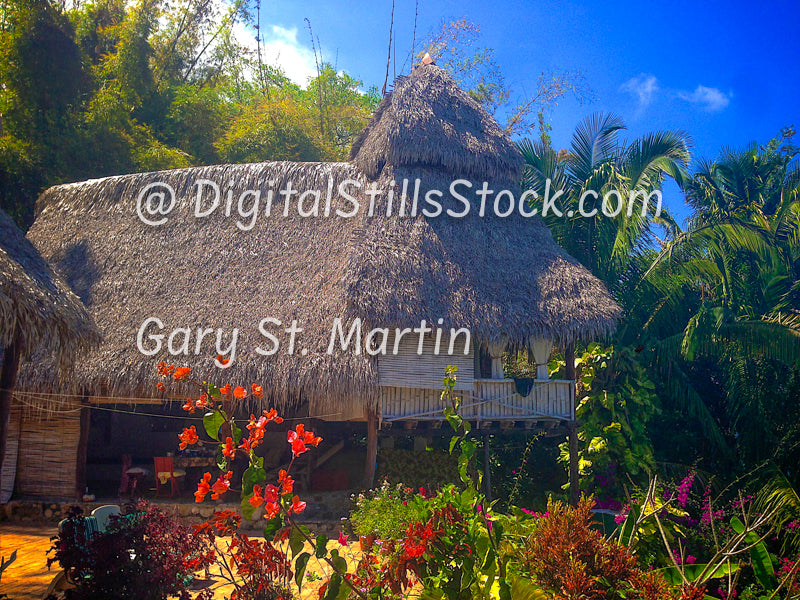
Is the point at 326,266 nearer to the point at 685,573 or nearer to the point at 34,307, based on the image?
the point at 34,307

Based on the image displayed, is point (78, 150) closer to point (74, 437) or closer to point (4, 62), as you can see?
point (4, 62)

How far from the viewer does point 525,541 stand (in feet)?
13.1

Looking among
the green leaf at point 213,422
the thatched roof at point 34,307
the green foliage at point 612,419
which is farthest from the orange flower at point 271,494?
the green foliage at point 612,419

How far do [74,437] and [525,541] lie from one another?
8.37 metres

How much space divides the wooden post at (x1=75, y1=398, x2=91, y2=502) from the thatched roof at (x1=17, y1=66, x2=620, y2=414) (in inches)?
25.2

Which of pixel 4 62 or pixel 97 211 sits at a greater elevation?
pixel 4 62

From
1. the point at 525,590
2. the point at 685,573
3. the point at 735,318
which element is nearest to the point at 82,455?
the point at 525,590

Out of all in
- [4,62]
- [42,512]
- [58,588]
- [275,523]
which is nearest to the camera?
[275,523]

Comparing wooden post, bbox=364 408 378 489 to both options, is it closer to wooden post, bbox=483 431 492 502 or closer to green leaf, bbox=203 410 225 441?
wooden post, bbox=483 431 492 502

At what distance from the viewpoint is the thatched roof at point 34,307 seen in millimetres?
5980

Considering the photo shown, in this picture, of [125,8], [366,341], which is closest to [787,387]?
[366,341]

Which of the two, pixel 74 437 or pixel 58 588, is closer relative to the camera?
pixel 58 588

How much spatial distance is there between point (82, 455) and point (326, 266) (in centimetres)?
479

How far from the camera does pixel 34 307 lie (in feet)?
20.2
